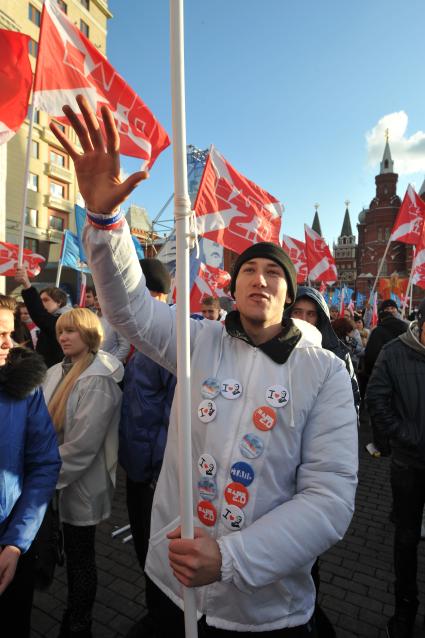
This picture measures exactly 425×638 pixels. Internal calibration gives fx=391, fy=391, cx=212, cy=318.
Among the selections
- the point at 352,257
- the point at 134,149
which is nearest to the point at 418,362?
the point at 134,149

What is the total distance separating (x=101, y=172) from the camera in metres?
1.22

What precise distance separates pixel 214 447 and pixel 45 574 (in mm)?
1568

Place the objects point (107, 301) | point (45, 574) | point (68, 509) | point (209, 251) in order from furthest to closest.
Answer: point (209, 251) → point (68, 509) → point (45, 574) → point (107, 301)

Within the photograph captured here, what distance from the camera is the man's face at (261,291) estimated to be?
5.27 feet

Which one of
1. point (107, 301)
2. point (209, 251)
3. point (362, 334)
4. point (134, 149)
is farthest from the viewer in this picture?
point (209, 251)

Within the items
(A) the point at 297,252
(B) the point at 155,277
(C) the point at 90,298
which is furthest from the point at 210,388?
(A) the point at 297,252

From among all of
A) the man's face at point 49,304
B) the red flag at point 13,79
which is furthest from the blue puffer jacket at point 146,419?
the man's face at point 49,304

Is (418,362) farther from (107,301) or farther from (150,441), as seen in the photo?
(107,301)

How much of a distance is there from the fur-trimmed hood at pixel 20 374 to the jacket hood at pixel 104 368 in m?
0.54

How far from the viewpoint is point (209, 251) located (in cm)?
1106

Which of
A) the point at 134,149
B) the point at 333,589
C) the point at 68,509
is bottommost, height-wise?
the point at 333,589

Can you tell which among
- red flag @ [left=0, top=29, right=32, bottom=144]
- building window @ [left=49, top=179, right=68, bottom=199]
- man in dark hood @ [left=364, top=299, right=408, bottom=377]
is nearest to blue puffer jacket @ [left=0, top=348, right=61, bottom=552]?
red flag @ [left=0, top=29, right=32, bottom=144]

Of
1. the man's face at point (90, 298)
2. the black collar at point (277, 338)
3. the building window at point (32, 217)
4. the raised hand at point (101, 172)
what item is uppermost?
the building window at point (32, 217)

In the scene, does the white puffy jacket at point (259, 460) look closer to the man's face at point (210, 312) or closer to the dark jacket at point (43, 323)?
the dark jacket at point (43, 323)
